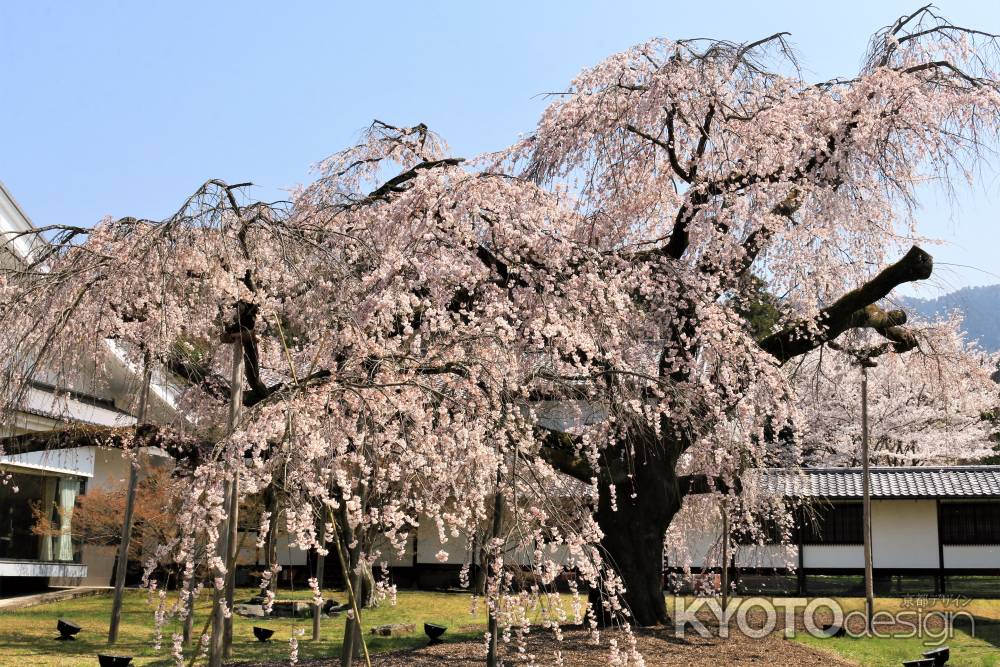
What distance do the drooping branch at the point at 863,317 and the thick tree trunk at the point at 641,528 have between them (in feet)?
6.58

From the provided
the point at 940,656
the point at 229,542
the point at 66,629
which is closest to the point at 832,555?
the point at 940,656

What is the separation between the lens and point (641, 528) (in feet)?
38.1

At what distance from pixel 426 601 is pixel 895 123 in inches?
488

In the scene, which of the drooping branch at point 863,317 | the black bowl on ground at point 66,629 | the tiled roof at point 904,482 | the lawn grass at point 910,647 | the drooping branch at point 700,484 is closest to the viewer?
the drooping branch at point 863,317

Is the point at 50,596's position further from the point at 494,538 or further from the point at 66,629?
the point at 494,538

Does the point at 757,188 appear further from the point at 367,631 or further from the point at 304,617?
the point at 304,617

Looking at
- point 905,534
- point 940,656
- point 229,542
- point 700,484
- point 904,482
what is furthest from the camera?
point 904,482

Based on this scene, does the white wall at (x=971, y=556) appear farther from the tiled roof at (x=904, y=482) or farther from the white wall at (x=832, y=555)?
the white wall at (x=832, y=555)

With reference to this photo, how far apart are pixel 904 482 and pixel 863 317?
9.69 m

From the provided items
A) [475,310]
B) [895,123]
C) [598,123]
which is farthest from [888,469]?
[475,310]

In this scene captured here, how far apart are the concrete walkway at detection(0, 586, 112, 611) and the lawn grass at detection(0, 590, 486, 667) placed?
245mm

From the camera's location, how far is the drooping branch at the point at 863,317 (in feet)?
34.7

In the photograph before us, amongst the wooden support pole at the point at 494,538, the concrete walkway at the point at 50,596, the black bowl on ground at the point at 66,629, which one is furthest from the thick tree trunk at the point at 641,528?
the concrete walkway at the point at 50,596

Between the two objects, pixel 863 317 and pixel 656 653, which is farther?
pixel 863 317
